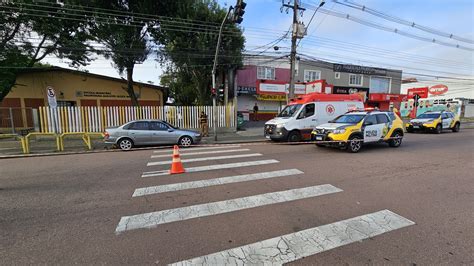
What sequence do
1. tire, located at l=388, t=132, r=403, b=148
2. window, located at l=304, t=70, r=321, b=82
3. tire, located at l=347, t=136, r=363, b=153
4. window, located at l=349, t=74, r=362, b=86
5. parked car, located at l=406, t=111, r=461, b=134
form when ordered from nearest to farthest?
1. tire, located at l=347, t=136, r=363, b=153
2. tire, located at l=388, t=132, r=403, b=148
3. parked car, located at l=406, t=111, r=461, b=134
4. window, located at l=304, t=70, r=321, b=82
5. window, located at l=349, t=74, r=362, b=86

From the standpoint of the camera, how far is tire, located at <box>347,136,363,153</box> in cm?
860

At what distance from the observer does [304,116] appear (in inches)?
457

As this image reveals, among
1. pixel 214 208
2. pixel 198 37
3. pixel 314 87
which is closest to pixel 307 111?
pixel 214 208

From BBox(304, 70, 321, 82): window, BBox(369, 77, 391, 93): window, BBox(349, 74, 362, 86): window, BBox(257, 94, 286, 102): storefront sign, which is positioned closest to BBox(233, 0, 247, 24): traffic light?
BBox(257, 94, 286, 102): storefront sign

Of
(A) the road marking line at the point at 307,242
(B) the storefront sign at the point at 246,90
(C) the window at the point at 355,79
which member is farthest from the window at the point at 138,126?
(C) the window at the point at 355,79

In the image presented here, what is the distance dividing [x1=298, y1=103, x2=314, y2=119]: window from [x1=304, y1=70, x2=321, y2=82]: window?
16.2 metres

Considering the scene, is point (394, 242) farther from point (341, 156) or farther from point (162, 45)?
point (162, 45)

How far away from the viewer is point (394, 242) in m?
2.90

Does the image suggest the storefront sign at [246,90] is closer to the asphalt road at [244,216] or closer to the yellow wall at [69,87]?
the yellow wall at [69,87]

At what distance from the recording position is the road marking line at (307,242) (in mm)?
2576

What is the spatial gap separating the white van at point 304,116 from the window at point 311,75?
48.3 feet

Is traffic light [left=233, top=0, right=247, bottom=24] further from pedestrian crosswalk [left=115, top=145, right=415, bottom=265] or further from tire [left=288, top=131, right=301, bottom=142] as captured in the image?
pedestrian crosswalk [left=115, top=145, right=415, bottom=265]

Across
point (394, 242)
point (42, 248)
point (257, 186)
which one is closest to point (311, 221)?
point (394, 242)

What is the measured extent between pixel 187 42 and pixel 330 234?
17.9 metres
